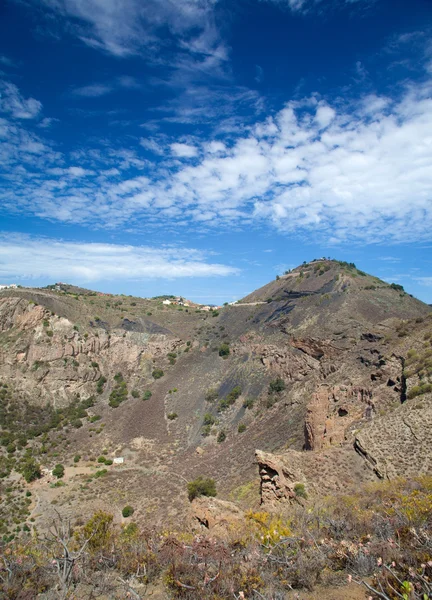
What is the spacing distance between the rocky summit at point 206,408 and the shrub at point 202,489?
7.6 inches

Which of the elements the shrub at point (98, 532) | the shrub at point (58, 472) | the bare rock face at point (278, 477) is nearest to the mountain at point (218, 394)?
the bare rock face at point (278, 477)

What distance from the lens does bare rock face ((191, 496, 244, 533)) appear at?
14.2 m

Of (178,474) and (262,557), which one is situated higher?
(262,557)

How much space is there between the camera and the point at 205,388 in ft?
150

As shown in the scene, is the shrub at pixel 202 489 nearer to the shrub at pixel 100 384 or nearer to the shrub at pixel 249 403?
the shrub at pixel 249 403

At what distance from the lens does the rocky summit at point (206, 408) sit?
16.8 metres

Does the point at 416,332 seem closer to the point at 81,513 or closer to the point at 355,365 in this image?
the point at 355,365

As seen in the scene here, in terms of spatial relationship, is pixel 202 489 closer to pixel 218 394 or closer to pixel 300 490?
pixel 300 490

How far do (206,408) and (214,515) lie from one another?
2736 cm

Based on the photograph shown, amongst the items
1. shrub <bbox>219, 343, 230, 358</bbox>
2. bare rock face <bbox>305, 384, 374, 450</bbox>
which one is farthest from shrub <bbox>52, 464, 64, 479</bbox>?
shrub <bbox>219, 343, 230, 358</bbox>

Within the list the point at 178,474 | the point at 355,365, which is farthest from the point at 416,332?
the point at 178,474

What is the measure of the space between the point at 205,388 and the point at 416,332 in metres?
26.1

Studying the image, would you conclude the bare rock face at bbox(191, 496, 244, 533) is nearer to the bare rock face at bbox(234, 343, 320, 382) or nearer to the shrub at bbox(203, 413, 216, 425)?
the shrub at bbox(203, 413, 216, 425)

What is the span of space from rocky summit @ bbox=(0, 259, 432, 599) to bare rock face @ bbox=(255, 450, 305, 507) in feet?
0.23
